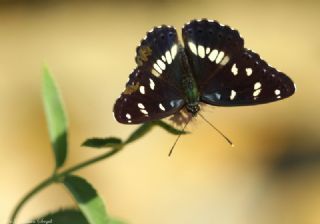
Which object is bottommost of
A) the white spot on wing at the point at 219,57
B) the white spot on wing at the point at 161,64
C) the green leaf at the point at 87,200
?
the green leaf at the point at 87,200

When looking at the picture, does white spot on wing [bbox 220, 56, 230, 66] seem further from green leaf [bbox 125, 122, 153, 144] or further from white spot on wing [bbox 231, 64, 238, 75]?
green leaf [bbox 125, 122, 153, 144]

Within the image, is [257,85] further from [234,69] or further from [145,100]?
[145,100]

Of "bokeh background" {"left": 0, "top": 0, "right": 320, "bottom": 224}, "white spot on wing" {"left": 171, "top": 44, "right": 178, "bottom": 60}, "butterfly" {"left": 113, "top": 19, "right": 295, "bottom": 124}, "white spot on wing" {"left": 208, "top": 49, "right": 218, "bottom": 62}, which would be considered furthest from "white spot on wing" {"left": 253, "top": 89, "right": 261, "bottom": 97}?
"bokeh background" {"left": 0, "top": 0, "right": 320, "bottom": 224}

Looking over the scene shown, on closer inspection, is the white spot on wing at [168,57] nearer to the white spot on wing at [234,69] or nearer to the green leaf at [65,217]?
the white spot on wing at [234,69]

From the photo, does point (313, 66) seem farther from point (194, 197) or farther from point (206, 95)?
point (206, 95)

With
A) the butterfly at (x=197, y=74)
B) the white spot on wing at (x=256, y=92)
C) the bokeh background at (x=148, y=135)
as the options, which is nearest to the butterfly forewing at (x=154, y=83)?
the butterfly at (x=197, y=74)

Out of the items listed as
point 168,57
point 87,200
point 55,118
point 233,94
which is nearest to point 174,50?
point 168,57
